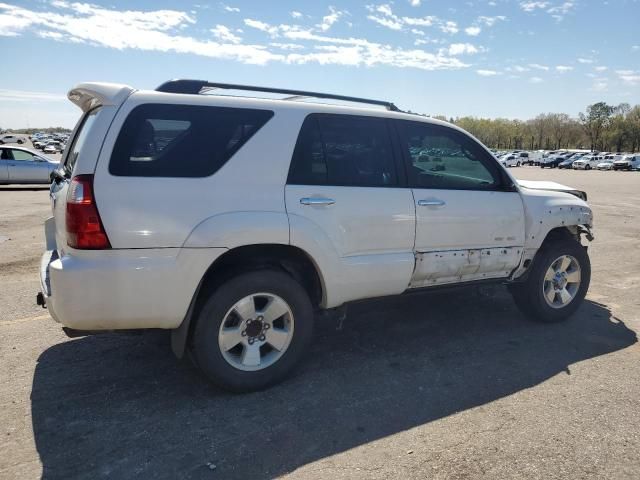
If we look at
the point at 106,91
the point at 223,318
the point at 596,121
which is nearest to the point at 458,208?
the point at 223,318

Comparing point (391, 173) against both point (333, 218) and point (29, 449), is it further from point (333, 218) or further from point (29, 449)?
point (29, 449)

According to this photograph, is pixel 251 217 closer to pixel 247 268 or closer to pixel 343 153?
pixel 247 268

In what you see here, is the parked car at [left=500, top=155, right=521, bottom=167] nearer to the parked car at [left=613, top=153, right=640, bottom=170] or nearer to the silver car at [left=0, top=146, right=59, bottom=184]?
the parked car at [left=613, top=153, right=640, bottom=170]

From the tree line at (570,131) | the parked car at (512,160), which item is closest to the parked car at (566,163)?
the parked car at (512,160)

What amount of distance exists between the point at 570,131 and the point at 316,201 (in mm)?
131622

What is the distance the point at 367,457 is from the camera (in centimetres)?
272

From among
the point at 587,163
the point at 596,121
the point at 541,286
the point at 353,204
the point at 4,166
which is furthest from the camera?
the point at 596,121

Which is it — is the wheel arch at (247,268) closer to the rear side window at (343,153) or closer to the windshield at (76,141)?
the rear side window at (343,153)

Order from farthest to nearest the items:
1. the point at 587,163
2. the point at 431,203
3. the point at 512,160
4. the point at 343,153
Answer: the point at 512,160 → the point at 587,163 → the point at 431,203 → the point at 343,153

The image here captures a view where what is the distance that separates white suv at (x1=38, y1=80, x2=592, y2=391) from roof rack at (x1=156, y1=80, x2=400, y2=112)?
0.01 meters

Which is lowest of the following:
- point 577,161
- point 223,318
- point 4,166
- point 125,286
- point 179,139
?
point 223,318

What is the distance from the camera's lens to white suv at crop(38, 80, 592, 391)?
2896 mm

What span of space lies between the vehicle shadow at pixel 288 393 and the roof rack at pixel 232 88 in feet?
5.73

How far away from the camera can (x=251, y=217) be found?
3.16 metres
